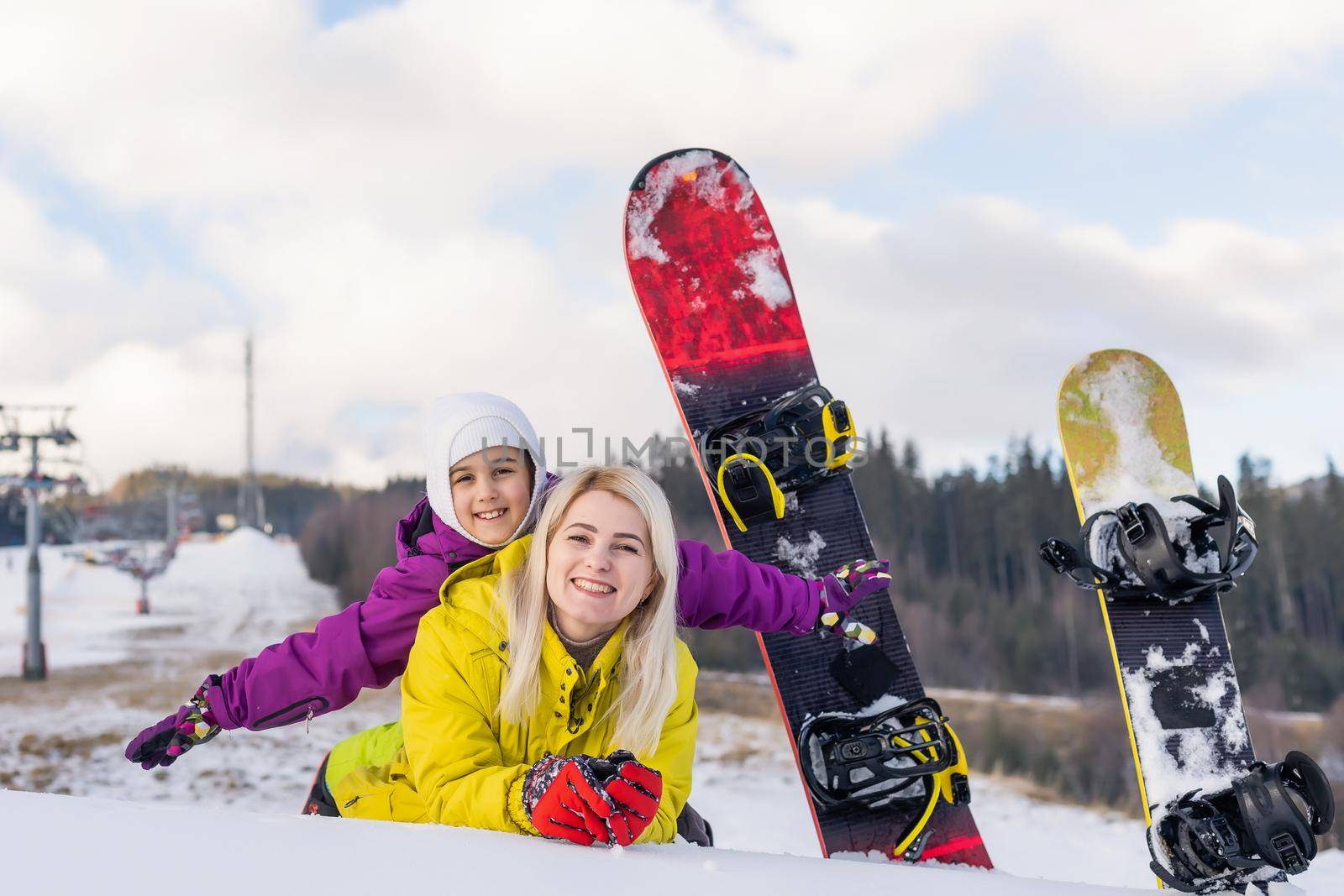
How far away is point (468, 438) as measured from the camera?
2416 mm

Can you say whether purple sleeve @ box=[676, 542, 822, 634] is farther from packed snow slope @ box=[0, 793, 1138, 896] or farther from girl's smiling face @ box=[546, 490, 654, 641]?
packed snow slope @ box=[0, 793, 1138, 896]

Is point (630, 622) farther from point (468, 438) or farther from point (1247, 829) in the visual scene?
point (1247, 829)

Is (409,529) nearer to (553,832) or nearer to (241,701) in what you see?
(241,701)

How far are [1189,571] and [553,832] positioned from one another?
2237mm

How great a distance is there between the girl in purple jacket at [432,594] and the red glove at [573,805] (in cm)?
80

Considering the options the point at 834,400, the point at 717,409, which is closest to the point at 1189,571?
the point at 834,400

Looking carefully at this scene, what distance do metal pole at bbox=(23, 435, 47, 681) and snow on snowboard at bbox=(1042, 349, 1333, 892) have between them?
58.1 feet

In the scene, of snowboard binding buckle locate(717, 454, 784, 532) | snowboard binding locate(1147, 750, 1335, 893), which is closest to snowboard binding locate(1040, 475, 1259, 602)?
snowboard binding locate(1147, 750, 1335, 893)

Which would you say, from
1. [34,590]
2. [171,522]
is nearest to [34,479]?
[34,590]

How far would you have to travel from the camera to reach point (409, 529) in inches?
101

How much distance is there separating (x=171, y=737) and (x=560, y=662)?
1067 mm

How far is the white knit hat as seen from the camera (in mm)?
2385

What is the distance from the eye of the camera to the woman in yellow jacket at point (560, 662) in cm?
178

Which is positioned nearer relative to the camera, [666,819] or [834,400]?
[666,819]
